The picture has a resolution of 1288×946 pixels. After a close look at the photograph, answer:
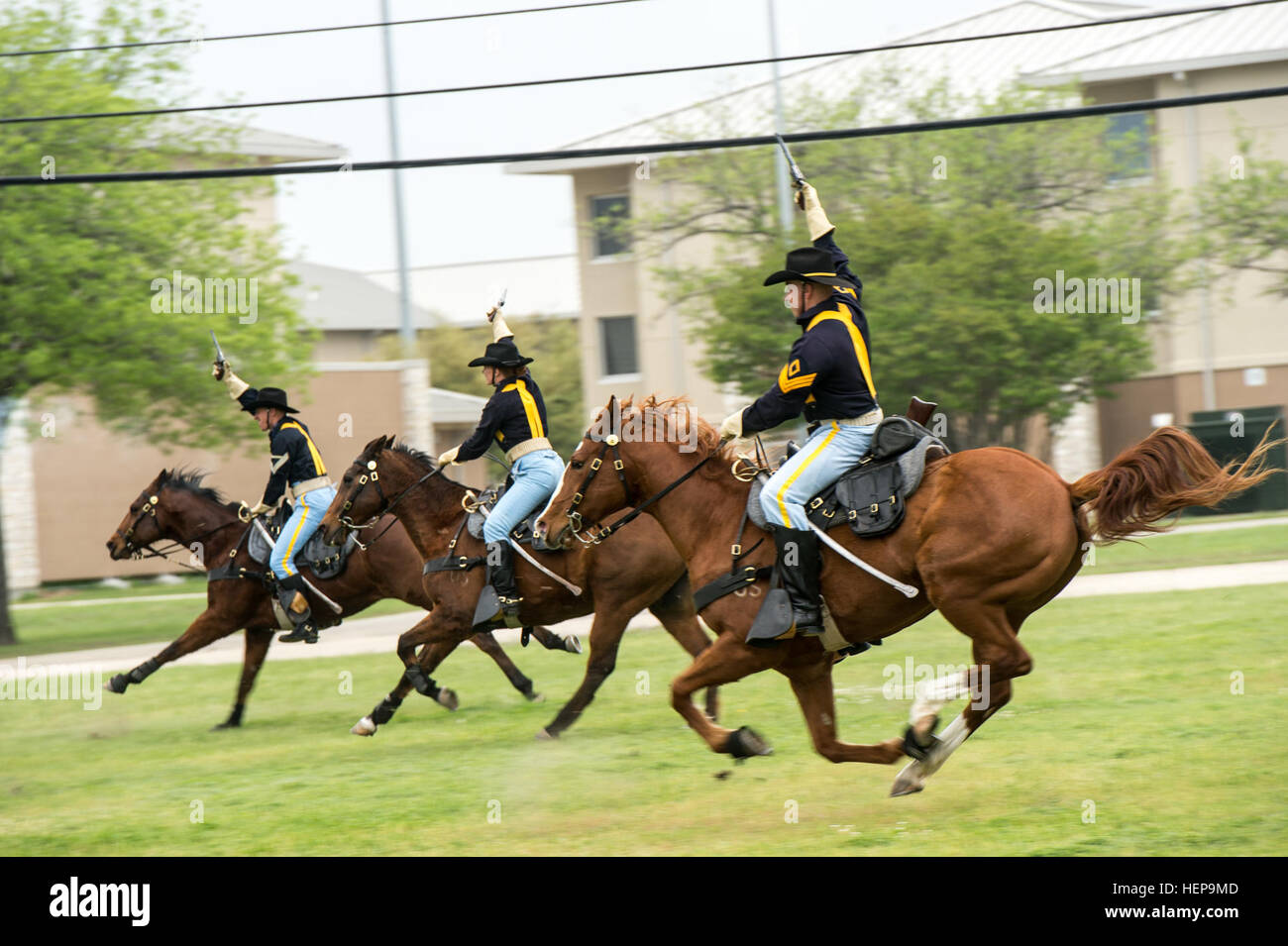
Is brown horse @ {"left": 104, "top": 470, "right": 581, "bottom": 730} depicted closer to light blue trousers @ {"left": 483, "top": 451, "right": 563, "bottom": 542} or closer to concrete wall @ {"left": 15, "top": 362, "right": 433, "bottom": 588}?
light blue trousers @ {"left": 483, "top": 451, "right": 563, "bottom": 542}

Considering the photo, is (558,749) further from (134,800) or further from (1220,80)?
(1220,80)

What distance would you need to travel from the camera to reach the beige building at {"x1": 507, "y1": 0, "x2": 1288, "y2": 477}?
31.3 m

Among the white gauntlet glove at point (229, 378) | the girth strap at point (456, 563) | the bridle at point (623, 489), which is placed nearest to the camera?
the bridle at point (623, 489)

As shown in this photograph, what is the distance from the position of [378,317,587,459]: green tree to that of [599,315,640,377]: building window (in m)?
5.71

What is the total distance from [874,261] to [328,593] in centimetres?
1671

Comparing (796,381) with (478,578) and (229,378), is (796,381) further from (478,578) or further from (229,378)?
(229,378)

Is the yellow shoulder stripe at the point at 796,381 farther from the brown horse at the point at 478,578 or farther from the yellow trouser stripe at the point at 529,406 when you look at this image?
the yellow trouser stripe at the point at 529,406

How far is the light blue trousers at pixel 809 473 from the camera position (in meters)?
7.71

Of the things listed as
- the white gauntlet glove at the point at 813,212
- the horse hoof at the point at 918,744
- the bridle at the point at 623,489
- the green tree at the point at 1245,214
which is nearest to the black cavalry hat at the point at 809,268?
the white gauntlet glove at the point at 813,212

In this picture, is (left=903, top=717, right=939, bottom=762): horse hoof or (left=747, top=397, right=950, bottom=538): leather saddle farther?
(left=747, top=397, right=950, bottom=538): leather saddle

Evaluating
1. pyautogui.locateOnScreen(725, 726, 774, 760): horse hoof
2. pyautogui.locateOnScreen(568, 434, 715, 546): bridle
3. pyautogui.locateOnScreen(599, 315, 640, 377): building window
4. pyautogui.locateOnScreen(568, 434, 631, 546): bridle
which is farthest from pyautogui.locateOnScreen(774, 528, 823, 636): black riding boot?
pyautogui.locateOnScreen(599, 315, 640, 377): building window

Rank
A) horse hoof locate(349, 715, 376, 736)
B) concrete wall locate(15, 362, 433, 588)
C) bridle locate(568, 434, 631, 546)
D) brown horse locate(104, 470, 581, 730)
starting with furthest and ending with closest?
concrete wall locate(15, 362, 433, 588) < brown horse locate(104, 470, 581, 730) < horse hoof locate(349, 715, 376, 736) < bridle locate(568, 434, 631, 546)

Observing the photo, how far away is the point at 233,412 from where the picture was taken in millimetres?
22797

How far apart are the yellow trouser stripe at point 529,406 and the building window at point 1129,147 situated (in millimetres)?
21653
